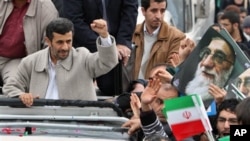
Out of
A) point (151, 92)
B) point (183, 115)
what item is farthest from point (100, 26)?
point (183, 115)

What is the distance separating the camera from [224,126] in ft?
23.1

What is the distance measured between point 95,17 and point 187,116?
2708 mm

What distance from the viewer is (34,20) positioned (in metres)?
8.97

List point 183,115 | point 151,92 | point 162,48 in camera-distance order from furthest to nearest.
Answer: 1. point 162,48
2. point 151,92
3. point 183,115

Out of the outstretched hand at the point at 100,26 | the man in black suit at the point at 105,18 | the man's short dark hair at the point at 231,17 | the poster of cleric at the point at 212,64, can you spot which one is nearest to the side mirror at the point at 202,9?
the man's short dark hair at the point at 231,17

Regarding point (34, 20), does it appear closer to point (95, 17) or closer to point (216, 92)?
point (95, 17)

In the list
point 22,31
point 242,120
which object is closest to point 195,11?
point 22,31

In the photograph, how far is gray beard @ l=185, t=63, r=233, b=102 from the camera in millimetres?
6996

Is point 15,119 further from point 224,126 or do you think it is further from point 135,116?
point 224,126

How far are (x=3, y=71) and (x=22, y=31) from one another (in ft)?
1.16

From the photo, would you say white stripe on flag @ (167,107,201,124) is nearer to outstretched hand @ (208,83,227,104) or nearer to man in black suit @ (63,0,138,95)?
outstretched hand @ (208,83,227,104)

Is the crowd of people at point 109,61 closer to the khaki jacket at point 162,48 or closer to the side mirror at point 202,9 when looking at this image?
the khaki jacket at point 162,48

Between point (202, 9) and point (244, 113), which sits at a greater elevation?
point (244, 113)

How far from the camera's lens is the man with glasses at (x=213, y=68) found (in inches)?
274
